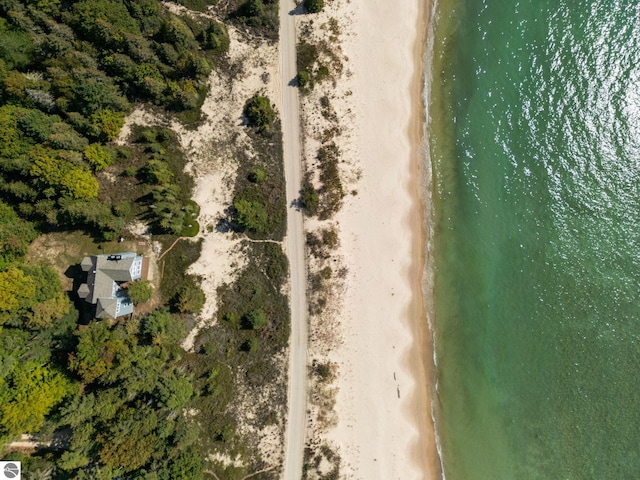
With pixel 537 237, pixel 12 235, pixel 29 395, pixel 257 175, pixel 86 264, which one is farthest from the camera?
pixel 537 237

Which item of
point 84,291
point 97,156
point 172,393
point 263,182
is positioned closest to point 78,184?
point 97,156

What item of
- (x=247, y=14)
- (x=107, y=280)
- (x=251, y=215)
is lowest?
(x=107, y=280)

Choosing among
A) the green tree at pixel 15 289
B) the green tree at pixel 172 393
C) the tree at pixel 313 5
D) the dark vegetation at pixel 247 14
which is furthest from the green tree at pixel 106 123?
the green tree at pixel 172 393

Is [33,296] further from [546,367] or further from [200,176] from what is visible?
[546,367]

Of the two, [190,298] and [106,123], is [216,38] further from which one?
[190,298]

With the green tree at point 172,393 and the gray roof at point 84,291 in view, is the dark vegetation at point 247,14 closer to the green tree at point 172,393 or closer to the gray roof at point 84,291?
the gray roof at point 84,291

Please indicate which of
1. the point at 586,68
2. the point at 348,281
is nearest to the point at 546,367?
the point at 348,281
